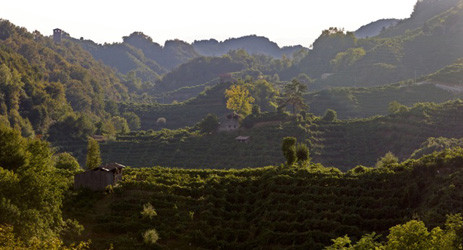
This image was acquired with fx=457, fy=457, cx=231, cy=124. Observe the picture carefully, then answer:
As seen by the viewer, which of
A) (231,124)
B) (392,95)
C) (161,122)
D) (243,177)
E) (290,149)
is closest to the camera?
(243,177)

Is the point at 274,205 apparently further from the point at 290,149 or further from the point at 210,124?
the point at 210,124

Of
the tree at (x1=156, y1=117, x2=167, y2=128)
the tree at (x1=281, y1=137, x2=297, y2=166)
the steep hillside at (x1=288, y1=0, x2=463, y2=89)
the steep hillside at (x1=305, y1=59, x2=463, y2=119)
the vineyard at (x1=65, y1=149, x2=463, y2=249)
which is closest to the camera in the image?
the vineyard at (x1=65, y1=149, x2=463, y2=249)

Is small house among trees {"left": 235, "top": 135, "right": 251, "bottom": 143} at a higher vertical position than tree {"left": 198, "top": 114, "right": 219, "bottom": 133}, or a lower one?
lower

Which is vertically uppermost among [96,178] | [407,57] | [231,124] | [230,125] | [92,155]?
[407,57]

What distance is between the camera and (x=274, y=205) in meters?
38.5

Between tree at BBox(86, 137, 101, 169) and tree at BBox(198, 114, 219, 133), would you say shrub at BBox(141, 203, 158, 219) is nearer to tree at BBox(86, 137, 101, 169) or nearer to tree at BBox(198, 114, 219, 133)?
tree at BBox(86, 137, 101, 169)

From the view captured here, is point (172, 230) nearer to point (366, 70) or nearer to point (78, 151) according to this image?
point (78, 151)

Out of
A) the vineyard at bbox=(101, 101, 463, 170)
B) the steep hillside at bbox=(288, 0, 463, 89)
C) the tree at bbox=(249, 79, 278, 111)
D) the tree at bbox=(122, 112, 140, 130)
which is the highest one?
the steep hillside at bbox=(288, 0, 463, 89)

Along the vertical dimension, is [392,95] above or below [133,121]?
above

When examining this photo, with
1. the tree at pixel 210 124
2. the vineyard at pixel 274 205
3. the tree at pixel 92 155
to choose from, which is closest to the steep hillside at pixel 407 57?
the tree at pixel 210 124

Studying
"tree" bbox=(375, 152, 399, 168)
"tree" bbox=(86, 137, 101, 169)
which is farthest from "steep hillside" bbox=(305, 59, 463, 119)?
"tree" bbox=(86, 137, 101, 169)

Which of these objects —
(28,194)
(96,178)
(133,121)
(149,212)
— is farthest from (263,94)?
(28,194)

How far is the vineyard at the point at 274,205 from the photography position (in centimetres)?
3431

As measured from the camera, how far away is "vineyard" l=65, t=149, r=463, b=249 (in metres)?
34.3
